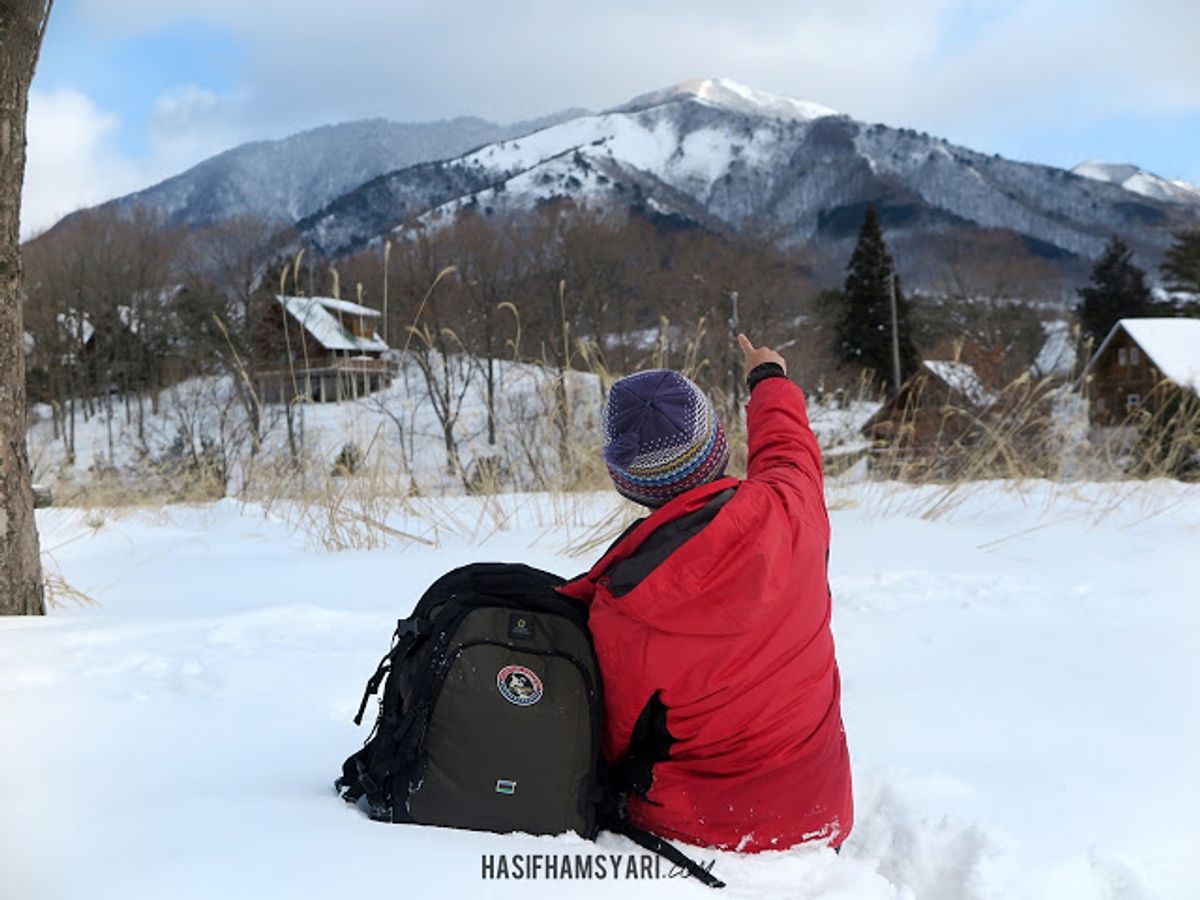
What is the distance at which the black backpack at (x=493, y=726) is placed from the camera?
4.95 feet

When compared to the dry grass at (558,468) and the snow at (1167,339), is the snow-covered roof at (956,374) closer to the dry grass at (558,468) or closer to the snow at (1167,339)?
the dry grass at (558,468)

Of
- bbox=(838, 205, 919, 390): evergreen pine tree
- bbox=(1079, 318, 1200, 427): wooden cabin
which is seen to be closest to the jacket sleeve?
bbox=(1079, 318, 1200, 427): wooden cabin

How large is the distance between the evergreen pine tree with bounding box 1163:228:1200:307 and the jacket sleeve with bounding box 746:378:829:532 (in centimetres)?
3791

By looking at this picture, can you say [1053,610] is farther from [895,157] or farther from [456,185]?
[895,157]

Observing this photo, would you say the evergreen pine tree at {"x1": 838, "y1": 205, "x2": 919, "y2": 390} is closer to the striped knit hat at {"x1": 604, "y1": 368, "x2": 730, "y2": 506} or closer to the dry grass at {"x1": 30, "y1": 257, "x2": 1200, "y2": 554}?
the dry grass at {"x1": 30, "y1": 257, "x2": 1200, "y2": 554}

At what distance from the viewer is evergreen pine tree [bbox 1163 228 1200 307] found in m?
32.5

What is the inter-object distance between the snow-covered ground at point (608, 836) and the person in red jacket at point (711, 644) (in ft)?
0.35

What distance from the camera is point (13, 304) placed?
8.81 feet

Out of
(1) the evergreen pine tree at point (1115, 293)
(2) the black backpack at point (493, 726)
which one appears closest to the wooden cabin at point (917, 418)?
(2) the black backpack at point (493, 726)

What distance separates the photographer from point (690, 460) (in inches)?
61.9

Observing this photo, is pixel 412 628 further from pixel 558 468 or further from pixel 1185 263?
pixel 1185 263

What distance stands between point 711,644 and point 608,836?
43cm

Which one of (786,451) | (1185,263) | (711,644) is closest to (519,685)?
(711,644)

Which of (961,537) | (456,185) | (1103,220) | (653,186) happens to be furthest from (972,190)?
(961,537)
